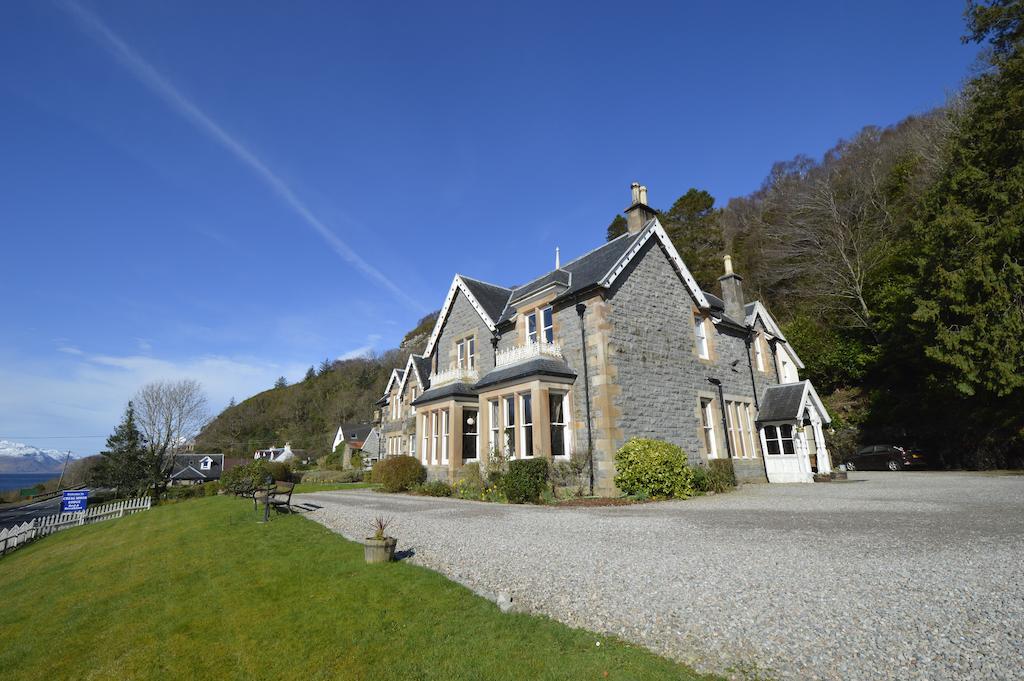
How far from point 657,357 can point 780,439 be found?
895 centimetres

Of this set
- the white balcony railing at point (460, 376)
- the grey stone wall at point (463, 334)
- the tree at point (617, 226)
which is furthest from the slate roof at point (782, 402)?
the tree at point (617, 226)

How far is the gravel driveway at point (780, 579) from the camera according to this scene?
3.85m

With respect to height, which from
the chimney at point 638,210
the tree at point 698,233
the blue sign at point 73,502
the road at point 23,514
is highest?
the tree at point 698,233

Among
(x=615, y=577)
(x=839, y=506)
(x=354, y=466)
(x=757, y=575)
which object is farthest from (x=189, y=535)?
(x=354, y=466)

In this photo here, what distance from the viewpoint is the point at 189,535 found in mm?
11312

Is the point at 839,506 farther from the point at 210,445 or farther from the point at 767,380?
the point at 210,445

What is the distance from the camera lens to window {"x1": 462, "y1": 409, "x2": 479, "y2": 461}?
66.9 ft

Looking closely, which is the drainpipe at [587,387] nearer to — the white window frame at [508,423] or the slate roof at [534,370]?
the slate roof at [534,370]

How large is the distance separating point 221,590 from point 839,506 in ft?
44.6

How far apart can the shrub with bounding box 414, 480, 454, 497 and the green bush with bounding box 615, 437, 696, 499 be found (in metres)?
7.57

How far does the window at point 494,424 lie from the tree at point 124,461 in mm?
32988

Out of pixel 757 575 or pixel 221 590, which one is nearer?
pixel 757 575

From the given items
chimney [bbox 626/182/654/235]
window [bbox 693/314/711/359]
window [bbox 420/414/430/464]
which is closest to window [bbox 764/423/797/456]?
window [bbox 693/314/711/359]

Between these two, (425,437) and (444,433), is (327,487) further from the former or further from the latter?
(444,433)
